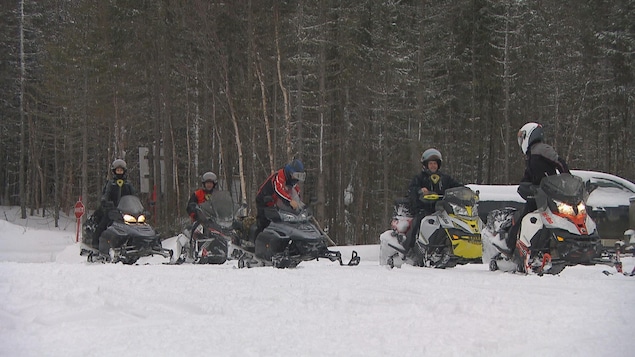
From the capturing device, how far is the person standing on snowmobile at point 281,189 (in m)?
11.3

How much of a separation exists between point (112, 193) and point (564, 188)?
30.5 ft

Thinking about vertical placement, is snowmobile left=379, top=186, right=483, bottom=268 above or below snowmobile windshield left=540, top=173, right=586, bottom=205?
below

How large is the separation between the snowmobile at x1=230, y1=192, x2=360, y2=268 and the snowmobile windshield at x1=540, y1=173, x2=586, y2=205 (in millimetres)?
3574

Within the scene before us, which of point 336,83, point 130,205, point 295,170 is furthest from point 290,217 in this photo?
point 336,83

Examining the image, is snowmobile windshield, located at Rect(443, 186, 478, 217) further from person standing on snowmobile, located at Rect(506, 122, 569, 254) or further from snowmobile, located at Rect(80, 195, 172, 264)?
snowmobile, located at Rect(80, 195, 172, 264)

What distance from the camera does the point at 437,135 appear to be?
128 feet

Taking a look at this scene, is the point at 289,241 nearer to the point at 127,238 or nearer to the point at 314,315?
the point at 127,238

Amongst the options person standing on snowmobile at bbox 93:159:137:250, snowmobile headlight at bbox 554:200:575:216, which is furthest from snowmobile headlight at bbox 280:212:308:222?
person standing on snowmobile at bbox 93:159:137:250

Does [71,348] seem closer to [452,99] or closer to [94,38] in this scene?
[94,38]

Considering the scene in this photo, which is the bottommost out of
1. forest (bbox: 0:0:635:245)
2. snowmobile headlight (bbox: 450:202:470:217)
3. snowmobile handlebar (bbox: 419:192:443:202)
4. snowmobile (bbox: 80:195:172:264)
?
snowmobile (bbox: 80:195:172:264)

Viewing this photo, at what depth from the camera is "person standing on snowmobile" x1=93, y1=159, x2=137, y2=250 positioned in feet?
46.4

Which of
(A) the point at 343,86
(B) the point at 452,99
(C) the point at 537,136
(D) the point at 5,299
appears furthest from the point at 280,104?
(D) the point at 5,299

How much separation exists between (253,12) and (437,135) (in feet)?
52.2

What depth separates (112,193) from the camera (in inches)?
574
